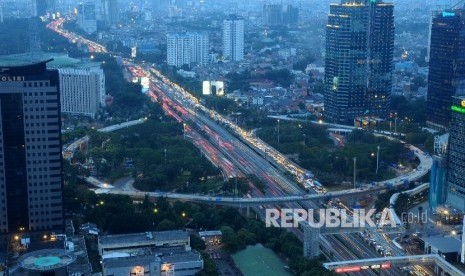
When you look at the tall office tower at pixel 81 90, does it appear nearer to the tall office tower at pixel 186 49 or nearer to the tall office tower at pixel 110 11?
the tall office tower at pixel 186 49

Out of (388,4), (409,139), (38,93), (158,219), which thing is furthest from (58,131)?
(388,4)

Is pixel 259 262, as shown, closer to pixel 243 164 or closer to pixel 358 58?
pixel 243 164

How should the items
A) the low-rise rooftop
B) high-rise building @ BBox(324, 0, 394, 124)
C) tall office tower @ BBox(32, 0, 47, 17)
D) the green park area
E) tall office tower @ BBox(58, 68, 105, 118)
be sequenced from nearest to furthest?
the green park area → the low-rise rooftop → high-rise building @ BBox(324, 0, 394, 124) → tall office tower @ BBox(58, 68, 105, 118) → tall office tower @ BBox(32, 0, 47, 17)

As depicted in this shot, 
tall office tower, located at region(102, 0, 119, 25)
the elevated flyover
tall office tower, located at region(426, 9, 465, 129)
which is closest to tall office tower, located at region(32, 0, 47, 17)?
tall office tower, located at region(102, 0, 119, 25)

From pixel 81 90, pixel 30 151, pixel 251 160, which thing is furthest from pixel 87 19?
pixel 30 151

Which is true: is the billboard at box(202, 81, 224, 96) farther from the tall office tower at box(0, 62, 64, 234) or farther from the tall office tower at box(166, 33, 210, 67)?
the tall office tower at box(0, 62, 64, 234)

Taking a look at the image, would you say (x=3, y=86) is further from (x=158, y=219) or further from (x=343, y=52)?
(x=343, y=52)
